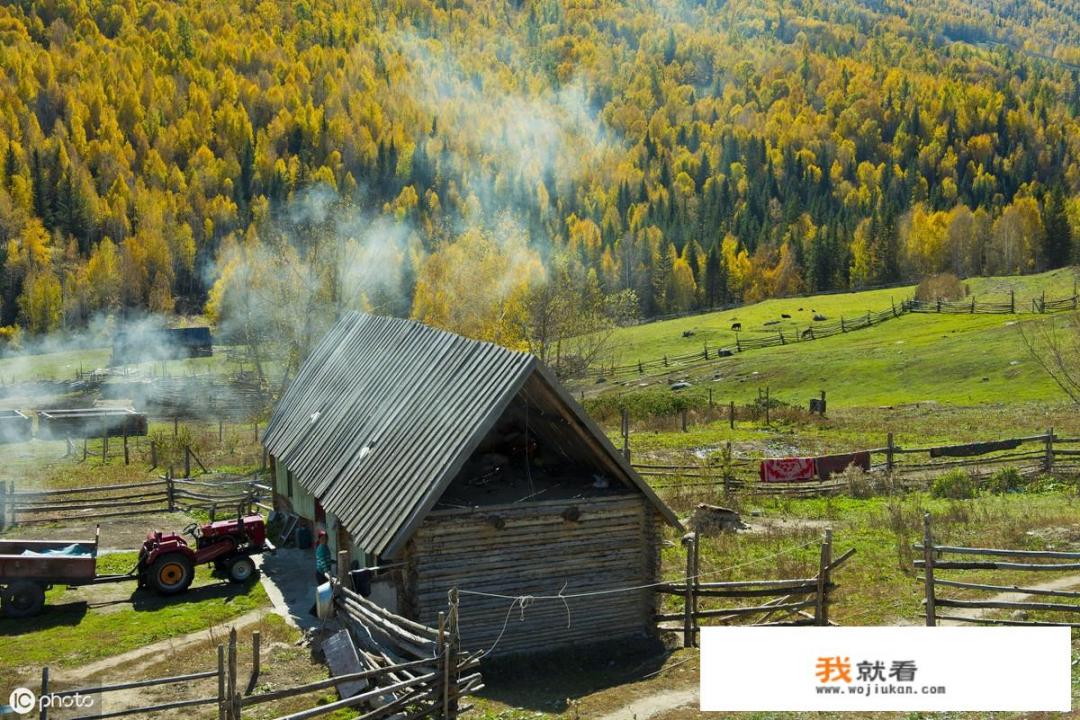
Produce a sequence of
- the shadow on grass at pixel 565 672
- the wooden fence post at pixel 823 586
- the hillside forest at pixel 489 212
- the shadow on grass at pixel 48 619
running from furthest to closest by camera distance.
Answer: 1. the hillside forest at pixel 489 212
2. the shadow on grass at pixel 48 619
3. the wooden fence post at pixel 823 586
4. the shadow on grass at pixel 565 672

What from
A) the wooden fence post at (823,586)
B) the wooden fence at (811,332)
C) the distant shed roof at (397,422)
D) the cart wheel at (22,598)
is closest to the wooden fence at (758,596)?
the wooden fence post at (823,586)

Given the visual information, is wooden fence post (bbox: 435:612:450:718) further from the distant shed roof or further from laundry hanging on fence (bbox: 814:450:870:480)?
laundry hanging on fence (bbox: 814:450:870:480)

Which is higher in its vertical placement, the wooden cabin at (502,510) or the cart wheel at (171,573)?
the wooden cabin at (502,510)

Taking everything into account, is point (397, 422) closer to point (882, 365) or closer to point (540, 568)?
point (540, 568)

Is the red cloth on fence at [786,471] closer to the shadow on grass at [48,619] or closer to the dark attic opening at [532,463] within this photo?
the dark attic opening at [532,463]

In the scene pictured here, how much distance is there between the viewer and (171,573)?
2436 centimetres

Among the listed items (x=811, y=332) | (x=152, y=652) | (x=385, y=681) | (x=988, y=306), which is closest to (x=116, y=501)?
(x=152, y=652)

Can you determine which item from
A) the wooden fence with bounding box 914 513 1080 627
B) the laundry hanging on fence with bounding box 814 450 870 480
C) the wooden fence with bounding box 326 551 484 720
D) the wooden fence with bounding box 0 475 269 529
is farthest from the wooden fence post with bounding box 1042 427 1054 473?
the wooden fence with bounding box 0 475 269 529

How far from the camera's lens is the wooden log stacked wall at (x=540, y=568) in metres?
19.2

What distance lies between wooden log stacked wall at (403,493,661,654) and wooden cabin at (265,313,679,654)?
0.02 m

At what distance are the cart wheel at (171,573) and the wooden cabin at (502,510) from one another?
13.6ft

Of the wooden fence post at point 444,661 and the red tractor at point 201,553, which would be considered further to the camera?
the red tractor at point 201,553

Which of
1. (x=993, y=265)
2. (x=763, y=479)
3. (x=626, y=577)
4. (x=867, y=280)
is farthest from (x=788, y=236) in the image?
(x=626, y=577)

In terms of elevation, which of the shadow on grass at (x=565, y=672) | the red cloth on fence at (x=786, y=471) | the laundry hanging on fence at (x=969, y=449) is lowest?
the shadow on grass at (x=565, y=672)
